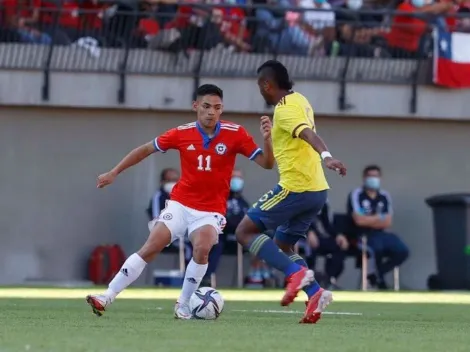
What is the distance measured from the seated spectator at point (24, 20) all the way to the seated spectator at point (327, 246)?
Answer: 17.0ft

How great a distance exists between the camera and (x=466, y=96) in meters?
24.0

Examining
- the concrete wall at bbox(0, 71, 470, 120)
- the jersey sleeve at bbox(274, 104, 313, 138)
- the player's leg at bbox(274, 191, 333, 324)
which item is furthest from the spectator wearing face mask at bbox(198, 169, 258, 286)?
the jersey sleeve at bbox(274, 104, 313, 138)

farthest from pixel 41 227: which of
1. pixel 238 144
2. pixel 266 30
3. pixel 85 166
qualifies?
pixel 238 144

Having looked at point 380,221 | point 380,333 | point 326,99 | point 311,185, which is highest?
point 326,99

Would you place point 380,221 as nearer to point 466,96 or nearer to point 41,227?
point 466,96

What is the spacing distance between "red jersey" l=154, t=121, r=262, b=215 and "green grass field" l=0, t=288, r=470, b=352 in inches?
39.7

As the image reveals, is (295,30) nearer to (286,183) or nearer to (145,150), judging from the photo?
(145,150)

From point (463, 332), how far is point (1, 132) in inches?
559

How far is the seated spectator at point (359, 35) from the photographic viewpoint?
23.8m

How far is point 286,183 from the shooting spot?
1180 cm

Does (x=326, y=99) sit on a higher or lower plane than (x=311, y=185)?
higher

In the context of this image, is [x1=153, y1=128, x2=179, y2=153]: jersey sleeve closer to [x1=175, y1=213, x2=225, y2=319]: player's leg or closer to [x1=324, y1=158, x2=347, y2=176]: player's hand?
[x1=175, y1=213, x2=225, y2=319]: player's leg

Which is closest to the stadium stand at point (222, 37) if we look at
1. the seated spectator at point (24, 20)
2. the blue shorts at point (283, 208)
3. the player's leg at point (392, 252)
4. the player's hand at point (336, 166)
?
the seated spectator at point (24, 20)

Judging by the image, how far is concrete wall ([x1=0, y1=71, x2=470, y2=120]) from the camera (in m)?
22.9
